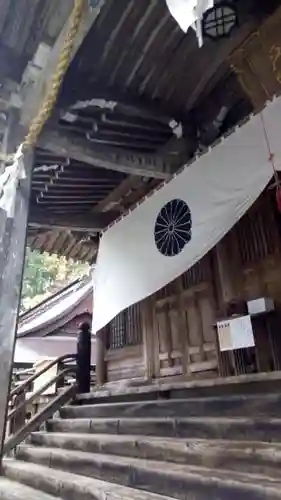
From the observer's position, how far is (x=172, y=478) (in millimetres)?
2744

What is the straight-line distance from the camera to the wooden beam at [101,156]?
433 cm

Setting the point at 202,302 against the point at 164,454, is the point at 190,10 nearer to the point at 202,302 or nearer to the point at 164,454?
the point at 164,454

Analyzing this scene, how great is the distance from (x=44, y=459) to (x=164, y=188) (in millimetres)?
3534

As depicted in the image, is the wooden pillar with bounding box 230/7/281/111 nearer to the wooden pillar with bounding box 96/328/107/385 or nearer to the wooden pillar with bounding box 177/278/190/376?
the wooden pillar with bounding box 177/278/190/376

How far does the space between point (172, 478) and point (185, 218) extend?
108 inches

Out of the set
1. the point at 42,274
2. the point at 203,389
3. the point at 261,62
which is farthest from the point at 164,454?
the point at 42,274

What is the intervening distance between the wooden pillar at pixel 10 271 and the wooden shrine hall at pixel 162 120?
261 mm

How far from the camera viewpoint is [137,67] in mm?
4375

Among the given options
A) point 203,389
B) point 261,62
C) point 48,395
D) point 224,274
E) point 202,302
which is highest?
point 261,62

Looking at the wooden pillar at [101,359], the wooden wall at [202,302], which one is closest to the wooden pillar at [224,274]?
the wooden wall at [202,302]

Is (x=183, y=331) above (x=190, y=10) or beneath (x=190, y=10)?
beneath

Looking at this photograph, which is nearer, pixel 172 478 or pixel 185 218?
pixel 172 478

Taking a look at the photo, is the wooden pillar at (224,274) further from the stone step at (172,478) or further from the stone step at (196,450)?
the stone step at (172,478)

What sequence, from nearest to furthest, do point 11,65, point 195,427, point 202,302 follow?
point 195,427 < point 11,65 < point 202,302
